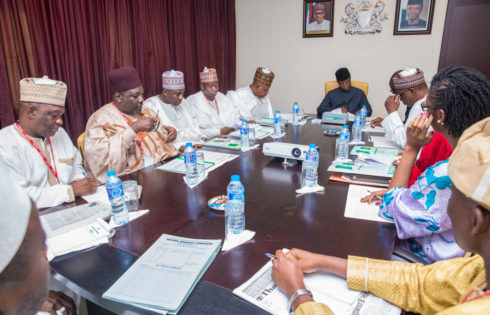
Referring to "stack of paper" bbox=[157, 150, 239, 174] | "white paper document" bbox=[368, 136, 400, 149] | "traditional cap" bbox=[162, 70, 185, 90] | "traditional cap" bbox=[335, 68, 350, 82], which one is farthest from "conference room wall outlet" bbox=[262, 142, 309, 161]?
"traditional cap" bbox=[335, 68, 350, 82]

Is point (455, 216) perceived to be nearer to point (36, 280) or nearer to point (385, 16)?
point (36, 280)

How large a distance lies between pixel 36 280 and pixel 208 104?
10.9 feet

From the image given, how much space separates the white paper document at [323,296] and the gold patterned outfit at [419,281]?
0.10 ft

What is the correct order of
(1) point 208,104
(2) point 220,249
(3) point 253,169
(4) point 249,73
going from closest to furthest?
(2) point 220,249
(3) point 253,169
(1) point 208,104
(4) point 249,73

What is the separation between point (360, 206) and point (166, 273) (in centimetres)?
94

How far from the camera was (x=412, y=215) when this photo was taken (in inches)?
46.2

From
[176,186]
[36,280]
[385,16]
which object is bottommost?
[176,186]

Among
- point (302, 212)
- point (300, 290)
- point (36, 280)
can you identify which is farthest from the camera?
point (302, 212)

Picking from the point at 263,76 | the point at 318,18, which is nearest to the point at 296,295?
the point at 263,76

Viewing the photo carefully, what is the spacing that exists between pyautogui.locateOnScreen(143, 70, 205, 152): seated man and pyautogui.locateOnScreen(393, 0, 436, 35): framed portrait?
3343 millimetres

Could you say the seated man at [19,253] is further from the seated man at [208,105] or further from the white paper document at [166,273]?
the seated man at [208,105]

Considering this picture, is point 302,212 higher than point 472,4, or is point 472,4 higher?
point 472,4

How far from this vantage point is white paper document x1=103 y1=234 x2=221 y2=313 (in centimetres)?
88

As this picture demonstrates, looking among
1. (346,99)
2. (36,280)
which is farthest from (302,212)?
(346,99)
